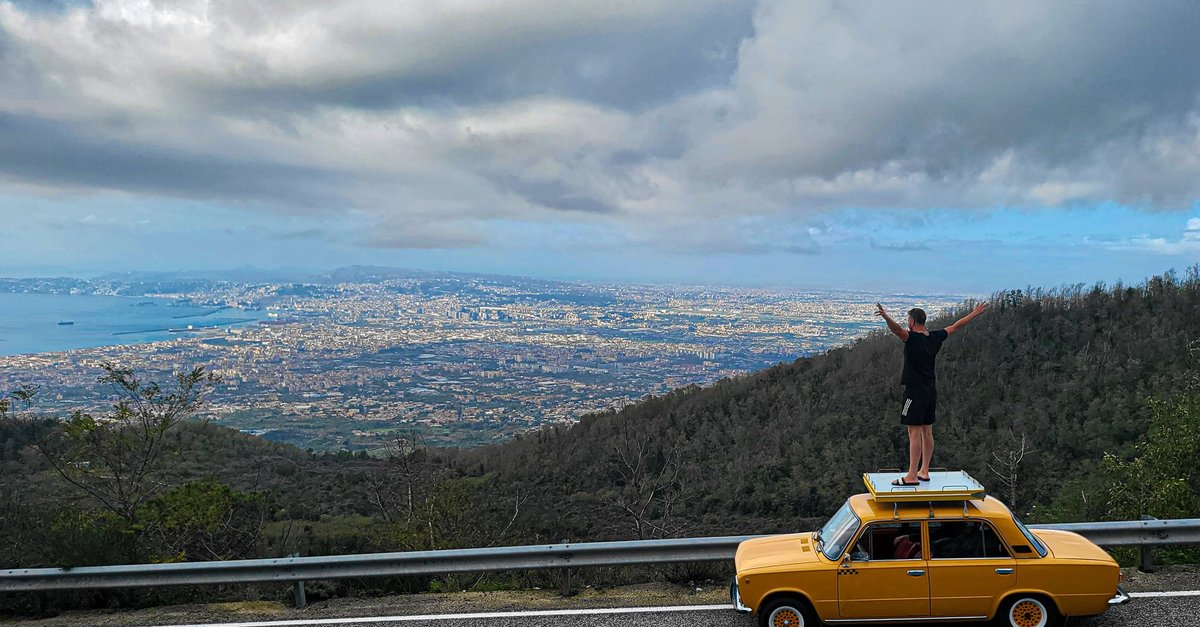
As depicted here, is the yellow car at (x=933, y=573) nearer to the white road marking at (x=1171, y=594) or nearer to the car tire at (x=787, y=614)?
the car tire at (x=787, y=614)

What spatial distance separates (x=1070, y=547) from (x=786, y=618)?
2575mm

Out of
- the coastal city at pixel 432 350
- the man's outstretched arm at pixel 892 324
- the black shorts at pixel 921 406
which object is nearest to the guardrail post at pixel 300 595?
the black shorts at pixel 921 406

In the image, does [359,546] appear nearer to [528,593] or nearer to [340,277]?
[528,593]

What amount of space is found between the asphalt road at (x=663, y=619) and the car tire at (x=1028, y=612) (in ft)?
1.55

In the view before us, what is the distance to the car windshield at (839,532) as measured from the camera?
6.21 metres

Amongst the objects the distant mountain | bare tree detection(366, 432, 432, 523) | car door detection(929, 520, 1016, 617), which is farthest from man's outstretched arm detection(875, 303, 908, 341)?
bare tree detection(366, 432, 432, 523)

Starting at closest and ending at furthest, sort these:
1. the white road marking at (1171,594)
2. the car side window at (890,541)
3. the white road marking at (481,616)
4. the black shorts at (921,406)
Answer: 1. the car side window at (890,541)
2. the white road marking at (1171,594)
3. the black shorts at (921,406)
4. the white road marking at (481,616)

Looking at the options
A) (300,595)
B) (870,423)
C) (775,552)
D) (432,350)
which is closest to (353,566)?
(300,595)

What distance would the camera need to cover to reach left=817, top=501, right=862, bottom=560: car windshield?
20.4 feet

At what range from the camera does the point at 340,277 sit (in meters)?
134

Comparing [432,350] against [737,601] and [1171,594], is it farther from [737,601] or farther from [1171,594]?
Answer: [1171,594]

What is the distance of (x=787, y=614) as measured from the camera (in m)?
6.28

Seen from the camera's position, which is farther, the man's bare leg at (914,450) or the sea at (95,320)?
the sea at (95,320)

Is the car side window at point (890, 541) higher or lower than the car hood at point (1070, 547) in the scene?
higher
